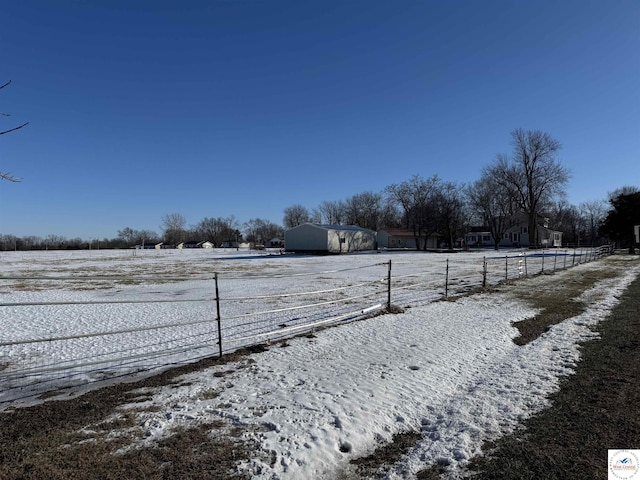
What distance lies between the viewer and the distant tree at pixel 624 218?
130 feet

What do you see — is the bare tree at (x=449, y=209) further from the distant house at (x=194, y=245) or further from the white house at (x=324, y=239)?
Result: the distant house at (x=194, y=245)

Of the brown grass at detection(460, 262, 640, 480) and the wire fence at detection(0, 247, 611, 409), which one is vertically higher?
the wire fence at detection(0, 247, 611, 409)

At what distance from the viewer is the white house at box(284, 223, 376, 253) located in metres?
51.9

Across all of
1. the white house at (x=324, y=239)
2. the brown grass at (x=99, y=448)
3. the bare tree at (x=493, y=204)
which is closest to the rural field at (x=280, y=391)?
the brown grass at (x=99, y=448)

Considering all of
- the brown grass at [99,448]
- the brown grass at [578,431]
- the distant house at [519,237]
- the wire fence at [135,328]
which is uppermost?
the distant house at [519,237]

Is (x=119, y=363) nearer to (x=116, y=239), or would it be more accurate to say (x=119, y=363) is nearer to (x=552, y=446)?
(x=552, y=446)

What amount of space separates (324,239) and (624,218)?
34.4m

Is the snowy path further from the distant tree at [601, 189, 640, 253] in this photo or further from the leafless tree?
the leafless tree

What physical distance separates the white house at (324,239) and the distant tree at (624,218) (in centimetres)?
3083

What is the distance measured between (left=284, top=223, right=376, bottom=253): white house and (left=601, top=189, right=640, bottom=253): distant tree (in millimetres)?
30827

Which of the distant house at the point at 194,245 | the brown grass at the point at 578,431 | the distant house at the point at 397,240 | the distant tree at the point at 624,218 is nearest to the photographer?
the brown grass at the point at 578,431

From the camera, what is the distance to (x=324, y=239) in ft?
170

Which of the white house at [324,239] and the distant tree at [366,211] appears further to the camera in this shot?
the distant tree at [366,211]

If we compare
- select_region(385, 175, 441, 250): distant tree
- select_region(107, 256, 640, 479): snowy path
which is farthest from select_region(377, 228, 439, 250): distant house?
select_region(107, 256, 640, 479): snowy path
